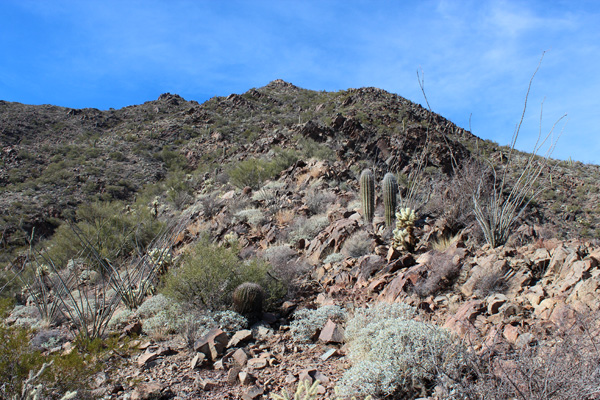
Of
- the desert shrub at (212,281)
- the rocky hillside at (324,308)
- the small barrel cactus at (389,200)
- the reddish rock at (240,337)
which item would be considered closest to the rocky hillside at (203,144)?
the small barrel cactus at (389,200)

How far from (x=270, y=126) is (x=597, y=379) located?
30785mm

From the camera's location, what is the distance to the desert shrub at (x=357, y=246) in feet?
26.3

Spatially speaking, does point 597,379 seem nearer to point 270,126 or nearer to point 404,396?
point 404,396

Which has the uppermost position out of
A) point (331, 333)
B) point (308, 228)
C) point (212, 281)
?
point (308, 228)

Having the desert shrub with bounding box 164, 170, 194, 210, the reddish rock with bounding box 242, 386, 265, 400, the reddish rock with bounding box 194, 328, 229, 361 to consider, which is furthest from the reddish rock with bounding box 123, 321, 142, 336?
the desert shrub with bounding box 164, 170, 194, 210

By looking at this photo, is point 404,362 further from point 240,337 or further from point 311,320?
point 240,337

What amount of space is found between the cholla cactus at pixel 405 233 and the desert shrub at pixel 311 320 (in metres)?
2.05

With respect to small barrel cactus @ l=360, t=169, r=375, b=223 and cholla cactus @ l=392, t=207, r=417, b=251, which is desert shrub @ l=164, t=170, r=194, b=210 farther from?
cholla cactus @ l=392, t=207, r=417, b=251

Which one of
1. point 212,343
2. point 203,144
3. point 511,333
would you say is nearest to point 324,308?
point 212,343

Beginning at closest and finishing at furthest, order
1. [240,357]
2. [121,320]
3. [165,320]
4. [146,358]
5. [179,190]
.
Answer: [240,357] → [146,358] → [165,320] → [121,320] → [179,190]

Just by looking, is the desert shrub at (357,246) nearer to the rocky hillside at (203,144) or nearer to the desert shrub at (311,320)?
the desert shrub at (311,320)

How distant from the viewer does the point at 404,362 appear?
3.78 m

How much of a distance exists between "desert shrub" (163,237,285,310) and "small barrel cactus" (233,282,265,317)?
1.23 feet

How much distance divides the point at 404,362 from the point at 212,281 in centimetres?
371
